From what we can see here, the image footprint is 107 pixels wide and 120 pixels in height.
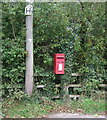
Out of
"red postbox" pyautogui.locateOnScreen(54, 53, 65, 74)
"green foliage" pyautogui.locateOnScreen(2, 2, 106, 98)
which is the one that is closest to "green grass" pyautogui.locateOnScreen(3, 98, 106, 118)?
"green foliage" pyautogui.locateOnScreen(2, 2, 106, 98)

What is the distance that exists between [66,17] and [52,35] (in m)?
0.59

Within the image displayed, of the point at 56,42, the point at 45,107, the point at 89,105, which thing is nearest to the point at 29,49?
the point at 56,42

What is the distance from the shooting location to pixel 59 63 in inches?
162

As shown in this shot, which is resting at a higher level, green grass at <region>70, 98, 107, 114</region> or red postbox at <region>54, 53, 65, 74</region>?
red postbox at <region>54, 53, 65, 74</region>

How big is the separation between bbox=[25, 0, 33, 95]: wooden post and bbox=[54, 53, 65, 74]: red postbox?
2.06 feet

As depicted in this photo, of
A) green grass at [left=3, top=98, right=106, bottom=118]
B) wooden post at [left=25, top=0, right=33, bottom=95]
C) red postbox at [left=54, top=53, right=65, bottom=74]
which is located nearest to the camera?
green grass at [left=3, top=98, right=106, bottom=118]

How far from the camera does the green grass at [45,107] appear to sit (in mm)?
3681

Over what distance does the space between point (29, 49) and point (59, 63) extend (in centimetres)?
85

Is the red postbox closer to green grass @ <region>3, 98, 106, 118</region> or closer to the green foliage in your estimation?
the green foliage

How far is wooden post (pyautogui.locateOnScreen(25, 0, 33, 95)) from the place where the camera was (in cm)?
398

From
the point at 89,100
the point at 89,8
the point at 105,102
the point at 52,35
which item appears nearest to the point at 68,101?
the point at 89,100

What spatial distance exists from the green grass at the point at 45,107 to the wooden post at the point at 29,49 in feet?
1.28

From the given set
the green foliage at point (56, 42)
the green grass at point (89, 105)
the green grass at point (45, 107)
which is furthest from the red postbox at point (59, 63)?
the green grass at point (89, 105)

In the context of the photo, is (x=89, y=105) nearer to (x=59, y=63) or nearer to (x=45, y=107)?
(x=45, y=107)
